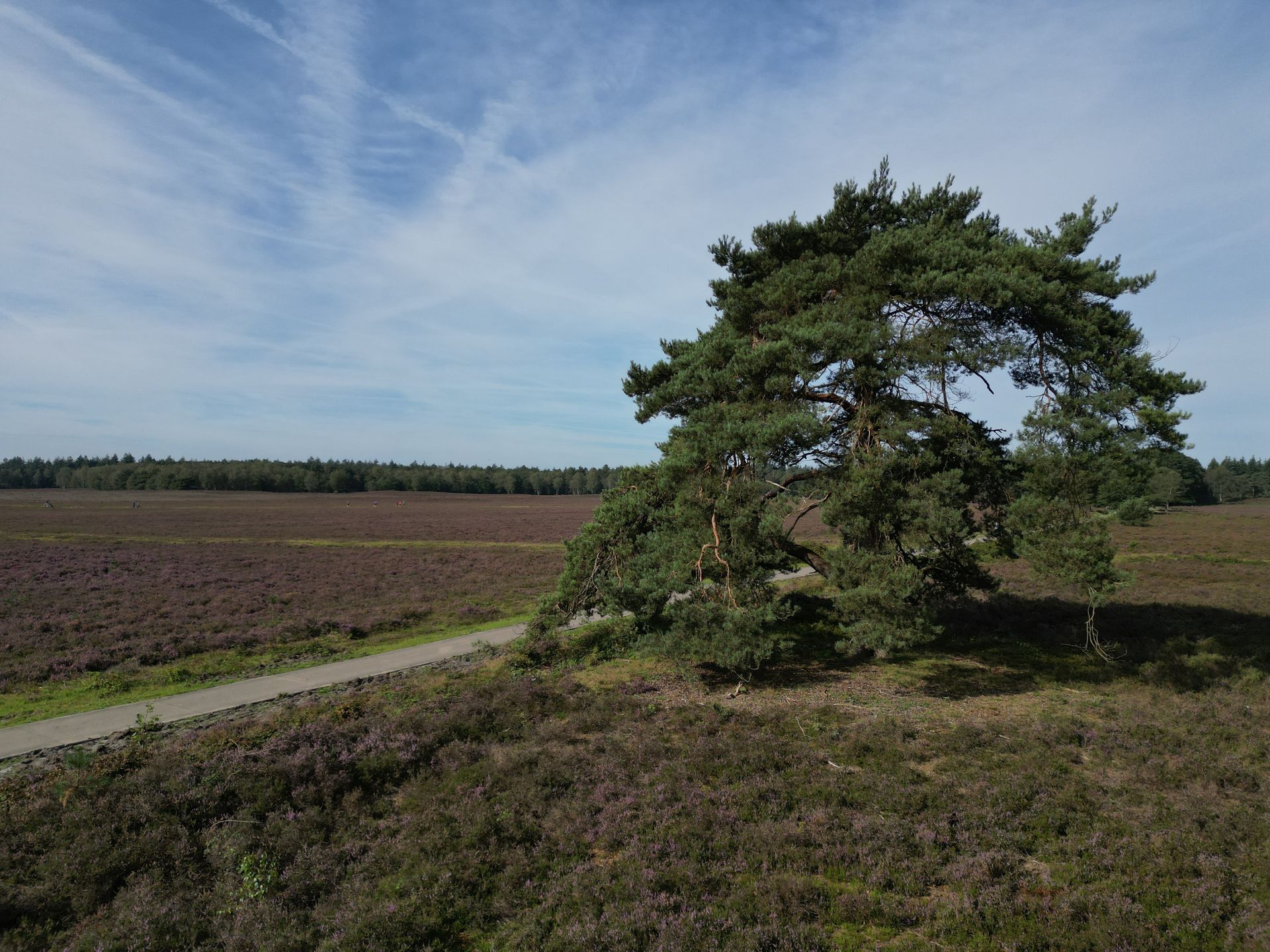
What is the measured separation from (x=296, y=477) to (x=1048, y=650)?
137604 mm

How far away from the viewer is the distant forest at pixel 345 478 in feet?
390

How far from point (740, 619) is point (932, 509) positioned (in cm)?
425

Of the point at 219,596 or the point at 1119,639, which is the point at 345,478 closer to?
the point at 219,596

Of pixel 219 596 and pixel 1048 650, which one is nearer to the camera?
pixel 1048 650

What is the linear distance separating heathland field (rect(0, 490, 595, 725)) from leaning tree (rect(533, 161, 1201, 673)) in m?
8.71

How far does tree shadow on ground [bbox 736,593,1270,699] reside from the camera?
14.2m

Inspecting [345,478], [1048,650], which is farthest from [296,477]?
[1048,650]

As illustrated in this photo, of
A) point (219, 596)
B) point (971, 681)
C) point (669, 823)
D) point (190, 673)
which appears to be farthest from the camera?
point (219, 596)

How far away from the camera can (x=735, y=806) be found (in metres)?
8.42

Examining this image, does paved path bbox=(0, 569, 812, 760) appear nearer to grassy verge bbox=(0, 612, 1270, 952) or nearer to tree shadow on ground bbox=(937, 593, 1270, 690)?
grassy verge bbox=(0, 612, 1270, 952)

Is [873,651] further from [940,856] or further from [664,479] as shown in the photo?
[940,856]

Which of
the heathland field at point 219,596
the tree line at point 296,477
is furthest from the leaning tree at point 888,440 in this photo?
the tree line at point 296,477

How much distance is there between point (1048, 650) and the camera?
681 inches

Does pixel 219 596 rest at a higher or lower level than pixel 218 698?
higher
